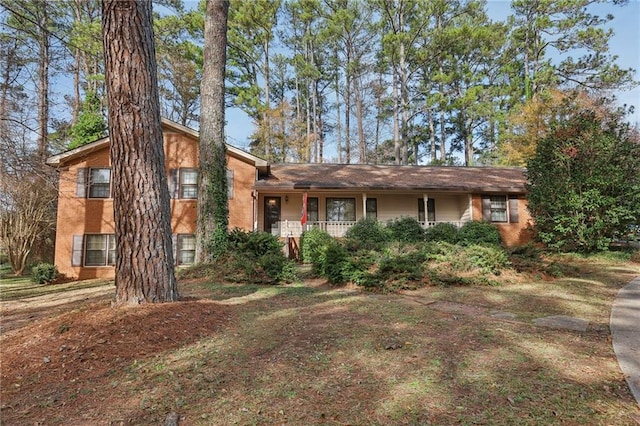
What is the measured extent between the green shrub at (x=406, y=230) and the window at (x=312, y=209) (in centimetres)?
364

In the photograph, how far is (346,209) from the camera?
52.9ft

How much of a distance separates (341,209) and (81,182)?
1120 cm

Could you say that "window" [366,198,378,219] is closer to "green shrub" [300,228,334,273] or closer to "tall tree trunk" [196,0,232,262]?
"green shrub" [300,228,334,273]

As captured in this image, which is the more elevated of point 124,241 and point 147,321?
point 124,241

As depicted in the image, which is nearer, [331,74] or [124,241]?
[124,241]

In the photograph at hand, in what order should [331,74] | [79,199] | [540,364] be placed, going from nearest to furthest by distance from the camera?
[540,364], [79,199], [331,74]

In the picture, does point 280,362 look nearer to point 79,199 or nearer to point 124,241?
point 124,241

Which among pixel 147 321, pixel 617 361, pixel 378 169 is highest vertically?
pixel 378 169

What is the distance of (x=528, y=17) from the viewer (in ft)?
80.3

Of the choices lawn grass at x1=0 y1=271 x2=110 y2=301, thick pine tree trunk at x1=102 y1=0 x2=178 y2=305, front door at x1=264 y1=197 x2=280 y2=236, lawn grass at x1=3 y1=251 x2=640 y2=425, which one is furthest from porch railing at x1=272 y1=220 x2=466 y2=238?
thick pine tree trunk at x1=102 y1=0 x2=178 y2=305

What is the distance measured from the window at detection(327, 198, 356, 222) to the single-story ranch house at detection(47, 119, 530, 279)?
50 mm

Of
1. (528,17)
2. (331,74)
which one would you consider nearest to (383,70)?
(331,74)

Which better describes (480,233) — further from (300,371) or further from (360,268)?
(300,371)

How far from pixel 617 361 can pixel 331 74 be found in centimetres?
2888
